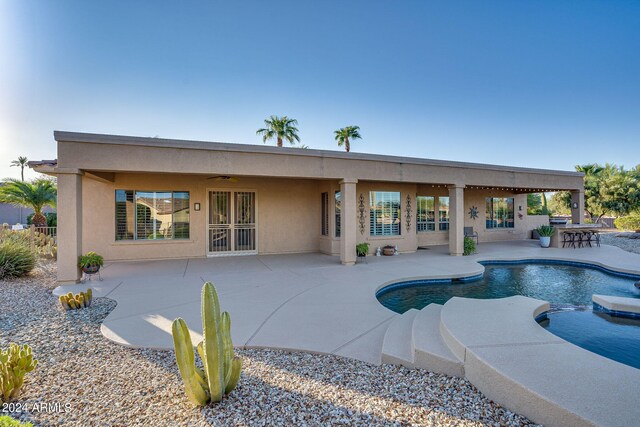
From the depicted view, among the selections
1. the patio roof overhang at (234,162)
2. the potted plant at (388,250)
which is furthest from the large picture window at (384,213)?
the patio roof overhang at (234,162)

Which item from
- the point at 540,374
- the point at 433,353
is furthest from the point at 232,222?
the point at 540,374

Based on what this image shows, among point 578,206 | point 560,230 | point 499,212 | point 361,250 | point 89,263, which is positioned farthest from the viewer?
point 499,212

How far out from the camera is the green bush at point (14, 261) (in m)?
8.10

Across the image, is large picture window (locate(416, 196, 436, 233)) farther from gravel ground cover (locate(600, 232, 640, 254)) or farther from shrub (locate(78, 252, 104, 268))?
shrub (locate(78, 252, 104, 268))

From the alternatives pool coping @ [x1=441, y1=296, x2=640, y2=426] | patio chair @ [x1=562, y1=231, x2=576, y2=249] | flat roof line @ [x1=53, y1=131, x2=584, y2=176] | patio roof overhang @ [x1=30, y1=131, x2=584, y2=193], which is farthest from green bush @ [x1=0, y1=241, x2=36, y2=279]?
patio chair @ [x1=562, y1=231, x2=576, y2=249]

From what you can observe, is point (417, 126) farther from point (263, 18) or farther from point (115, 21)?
point (115, 21)

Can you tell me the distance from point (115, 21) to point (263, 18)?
464 centimetres

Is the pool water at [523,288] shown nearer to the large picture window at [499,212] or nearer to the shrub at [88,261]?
the large picture window at [499,212]

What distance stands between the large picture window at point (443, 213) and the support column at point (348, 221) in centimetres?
683

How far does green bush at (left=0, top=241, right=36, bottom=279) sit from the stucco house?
128cm

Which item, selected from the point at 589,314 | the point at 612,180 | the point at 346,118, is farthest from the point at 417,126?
the point at 612,180

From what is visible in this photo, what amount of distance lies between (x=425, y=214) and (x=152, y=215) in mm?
11782

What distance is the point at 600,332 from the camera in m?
4.87

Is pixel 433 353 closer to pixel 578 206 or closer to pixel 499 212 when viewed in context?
pixel 499 212
